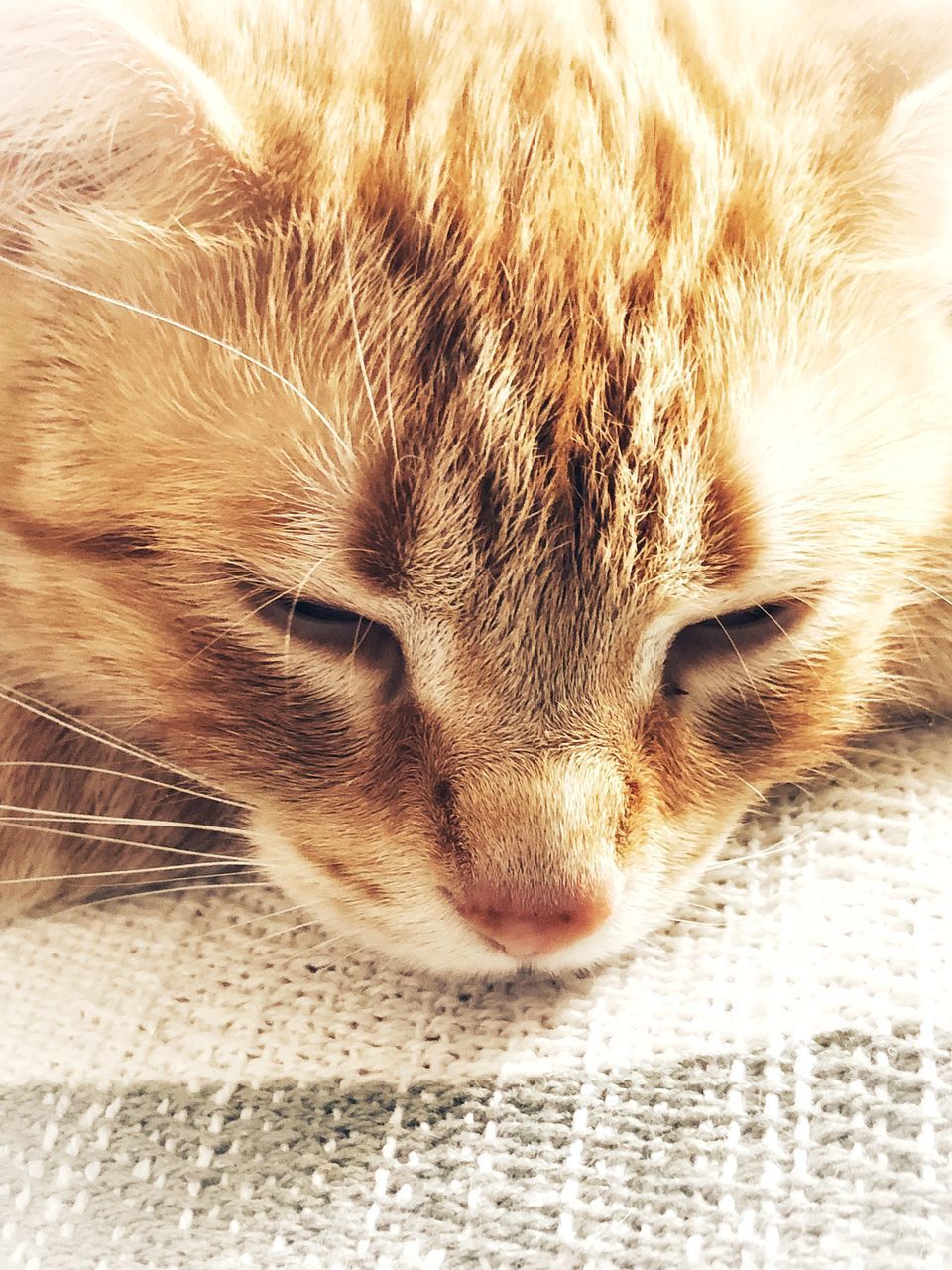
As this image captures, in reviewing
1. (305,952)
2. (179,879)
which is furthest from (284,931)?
(179,879)

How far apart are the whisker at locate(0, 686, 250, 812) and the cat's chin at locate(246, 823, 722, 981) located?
83 mm

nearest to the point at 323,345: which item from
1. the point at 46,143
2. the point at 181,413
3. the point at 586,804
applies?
the point at 181,413

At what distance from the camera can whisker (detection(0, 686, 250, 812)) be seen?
106 cm

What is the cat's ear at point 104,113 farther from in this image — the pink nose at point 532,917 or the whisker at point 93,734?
the pink nose at point 532,917

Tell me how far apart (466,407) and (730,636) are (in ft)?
1.05

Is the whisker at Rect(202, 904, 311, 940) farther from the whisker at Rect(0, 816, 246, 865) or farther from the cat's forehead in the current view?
the cat's forehead

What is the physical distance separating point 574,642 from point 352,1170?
1.37 feet

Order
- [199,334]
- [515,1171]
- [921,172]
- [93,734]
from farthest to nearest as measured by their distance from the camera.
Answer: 1. [93,734]
2. [921,172]
3. [199,334]
4. [515,1171]

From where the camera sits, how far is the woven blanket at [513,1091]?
742 millimetres

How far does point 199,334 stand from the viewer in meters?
0.89

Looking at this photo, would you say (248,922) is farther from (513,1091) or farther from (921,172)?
(921,172)

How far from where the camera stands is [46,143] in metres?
0.95

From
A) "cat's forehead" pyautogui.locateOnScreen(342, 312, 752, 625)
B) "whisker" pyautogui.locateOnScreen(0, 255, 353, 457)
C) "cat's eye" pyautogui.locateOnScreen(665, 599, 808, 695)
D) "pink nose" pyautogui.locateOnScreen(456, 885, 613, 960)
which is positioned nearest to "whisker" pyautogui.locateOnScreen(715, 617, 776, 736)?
"cat's eye" pyautogui.locateOnScreen(665, 599, 808, 695)

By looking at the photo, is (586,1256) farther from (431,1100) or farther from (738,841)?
(738,841)
